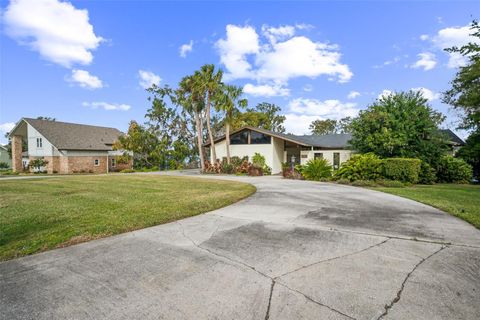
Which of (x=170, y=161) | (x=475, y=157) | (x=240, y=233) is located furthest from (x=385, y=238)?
(x=170, y=161)

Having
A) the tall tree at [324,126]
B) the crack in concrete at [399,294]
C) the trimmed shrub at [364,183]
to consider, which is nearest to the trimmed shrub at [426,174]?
the trimmed shrub at [364,183]

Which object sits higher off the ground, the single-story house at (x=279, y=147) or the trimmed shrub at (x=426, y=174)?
the single-story house at (x=279, y=147)

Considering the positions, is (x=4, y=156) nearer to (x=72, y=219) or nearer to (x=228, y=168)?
(x=228, y=168)

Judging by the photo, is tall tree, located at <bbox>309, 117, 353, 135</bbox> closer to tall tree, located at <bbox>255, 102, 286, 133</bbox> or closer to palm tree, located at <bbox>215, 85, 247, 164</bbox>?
tall tree, located at <bbox>255, 102, 286, 133</bbox>

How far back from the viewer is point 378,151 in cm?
1614

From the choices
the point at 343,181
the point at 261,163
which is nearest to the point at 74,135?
the point at 261,163

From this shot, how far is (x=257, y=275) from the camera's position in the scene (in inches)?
116

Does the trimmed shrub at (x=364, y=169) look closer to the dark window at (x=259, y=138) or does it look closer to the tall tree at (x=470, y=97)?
the tall tree at (x=470, y=97)

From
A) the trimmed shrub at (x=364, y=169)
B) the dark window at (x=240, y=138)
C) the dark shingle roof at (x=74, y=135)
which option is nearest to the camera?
the trimmed shrub at (x=364, y=169)

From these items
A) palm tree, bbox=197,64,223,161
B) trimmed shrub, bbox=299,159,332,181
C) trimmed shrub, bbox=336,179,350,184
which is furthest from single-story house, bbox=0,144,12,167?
trimmed shrub, bbox=336,179,350,184

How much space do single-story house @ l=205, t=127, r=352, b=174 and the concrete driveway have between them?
16706mm

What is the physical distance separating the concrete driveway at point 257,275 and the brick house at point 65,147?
95.8ft

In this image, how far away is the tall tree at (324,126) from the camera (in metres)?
51.2

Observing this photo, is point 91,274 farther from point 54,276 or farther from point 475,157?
point 475,157
